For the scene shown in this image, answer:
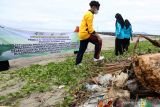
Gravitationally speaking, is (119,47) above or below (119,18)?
below

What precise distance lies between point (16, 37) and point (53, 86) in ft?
20.2

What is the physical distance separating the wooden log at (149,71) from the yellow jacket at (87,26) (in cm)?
362

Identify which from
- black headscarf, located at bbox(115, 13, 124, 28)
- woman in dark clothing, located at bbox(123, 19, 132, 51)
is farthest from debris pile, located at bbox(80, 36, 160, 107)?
woman in dark clothing, located at bbox(123, 19, 132, 51)

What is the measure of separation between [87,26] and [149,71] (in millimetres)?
4010

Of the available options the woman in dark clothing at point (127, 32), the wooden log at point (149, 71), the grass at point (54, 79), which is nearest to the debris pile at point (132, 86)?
the wooden log at point (149, 71)

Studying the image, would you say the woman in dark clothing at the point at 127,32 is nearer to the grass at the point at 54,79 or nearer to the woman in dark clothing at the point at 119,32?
the woman in dark clothing at the point at 119,32

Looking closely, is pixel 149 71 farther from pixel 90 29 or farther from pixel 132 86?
pixel 90 29

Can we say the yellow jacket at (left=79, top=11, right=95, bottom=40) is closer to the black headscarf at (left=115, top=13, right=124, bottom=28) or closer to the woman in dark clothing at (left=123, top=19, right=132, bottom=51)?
the black headscarf at (left=115, top=13, right=124, bottom=28)

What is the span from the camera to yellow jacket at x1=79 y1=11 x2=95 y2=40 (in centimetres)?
1087

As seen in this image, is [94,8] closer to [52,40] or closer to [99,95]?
[99,95]

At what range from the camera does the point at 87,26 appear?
10961 mm

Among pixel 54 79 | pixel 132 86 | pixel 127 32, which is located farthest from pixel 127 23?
pixel 132 86

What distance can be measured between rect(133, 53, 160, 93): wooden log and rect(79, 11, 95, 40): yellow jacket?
3.62 metres

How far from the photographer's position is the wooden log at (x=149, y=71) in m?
7.11
